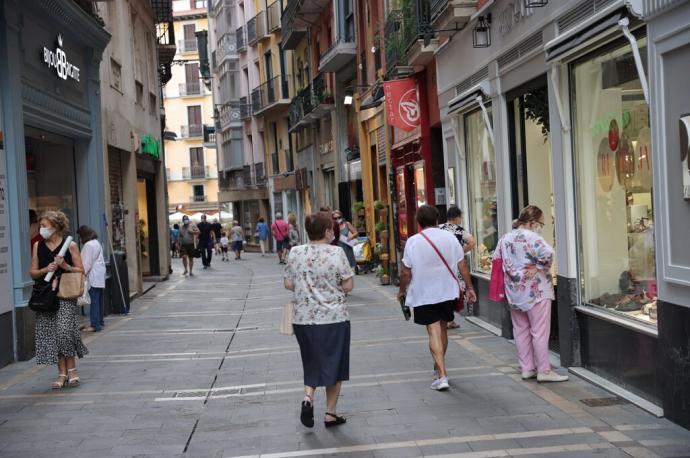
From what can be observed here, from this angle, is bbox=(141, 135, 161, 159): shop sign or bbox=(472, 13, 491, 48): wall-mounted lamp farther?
bbox=(141, 135, 161, 159): shop sign

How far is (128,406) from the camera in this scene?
9047 mm

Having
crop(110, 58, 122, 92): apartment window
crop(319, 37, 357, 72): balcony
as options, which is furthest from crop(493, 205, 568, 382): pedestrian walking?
crop(319, 37, 357, 72): balcony

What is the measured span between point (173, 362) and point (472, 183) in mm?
5707

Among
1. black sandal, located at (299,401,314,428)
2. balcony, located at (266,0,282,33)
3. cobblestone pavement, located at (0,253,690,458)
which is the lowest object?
cobblestone pavement, located at (0,253,690,458)

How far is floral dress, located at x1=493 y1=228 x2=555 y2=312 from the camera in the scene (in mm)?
9070

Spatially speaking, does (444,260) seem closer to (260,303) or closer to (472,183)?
(472,183)

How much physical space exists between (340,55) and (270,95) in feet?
60.6

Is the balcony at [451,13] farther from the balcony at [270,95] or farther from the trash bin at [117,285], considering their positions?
the balcony at [270,95]

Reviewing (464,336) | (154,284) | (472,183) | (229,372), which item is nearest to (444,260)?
(229,372)

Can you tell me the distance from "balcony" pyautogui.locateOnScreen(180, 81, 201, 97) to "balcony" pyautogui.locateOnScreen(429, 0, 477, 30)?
62.2 meters

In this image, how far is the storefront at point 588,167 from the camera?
8008mm

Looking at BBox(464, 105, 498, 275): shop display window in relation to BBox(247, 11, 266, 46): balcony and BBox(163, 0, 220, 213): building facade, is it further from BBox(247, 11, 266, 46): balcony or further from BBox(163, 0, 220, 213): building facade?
BBox(163, 0, 220, 213): building facade

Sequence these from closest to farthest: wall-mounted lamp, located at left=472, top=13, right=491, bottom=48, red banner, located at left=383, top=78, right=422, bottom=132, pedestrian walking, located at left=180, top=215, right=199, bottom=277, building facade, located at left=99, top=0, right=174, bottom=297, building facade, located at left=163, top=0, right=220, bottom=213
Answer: wall-mounted lamp, located at left=472, top=13, right=491, bottom=48
red banner, located at left=383, top=78, right=422, bottom=132
building facade, located at left=99, top=0, right=174, bottom=297
pedestrian walking, located at left=180, top=215, right=199, bottom=277
building facade, located at left=163, top=0, right=220, bottom=213

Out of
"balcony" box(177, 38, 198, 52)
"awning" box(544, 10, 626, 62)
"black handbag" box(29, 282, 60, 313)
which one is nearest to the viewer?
"awning" box(544, 10, 626, 62)
